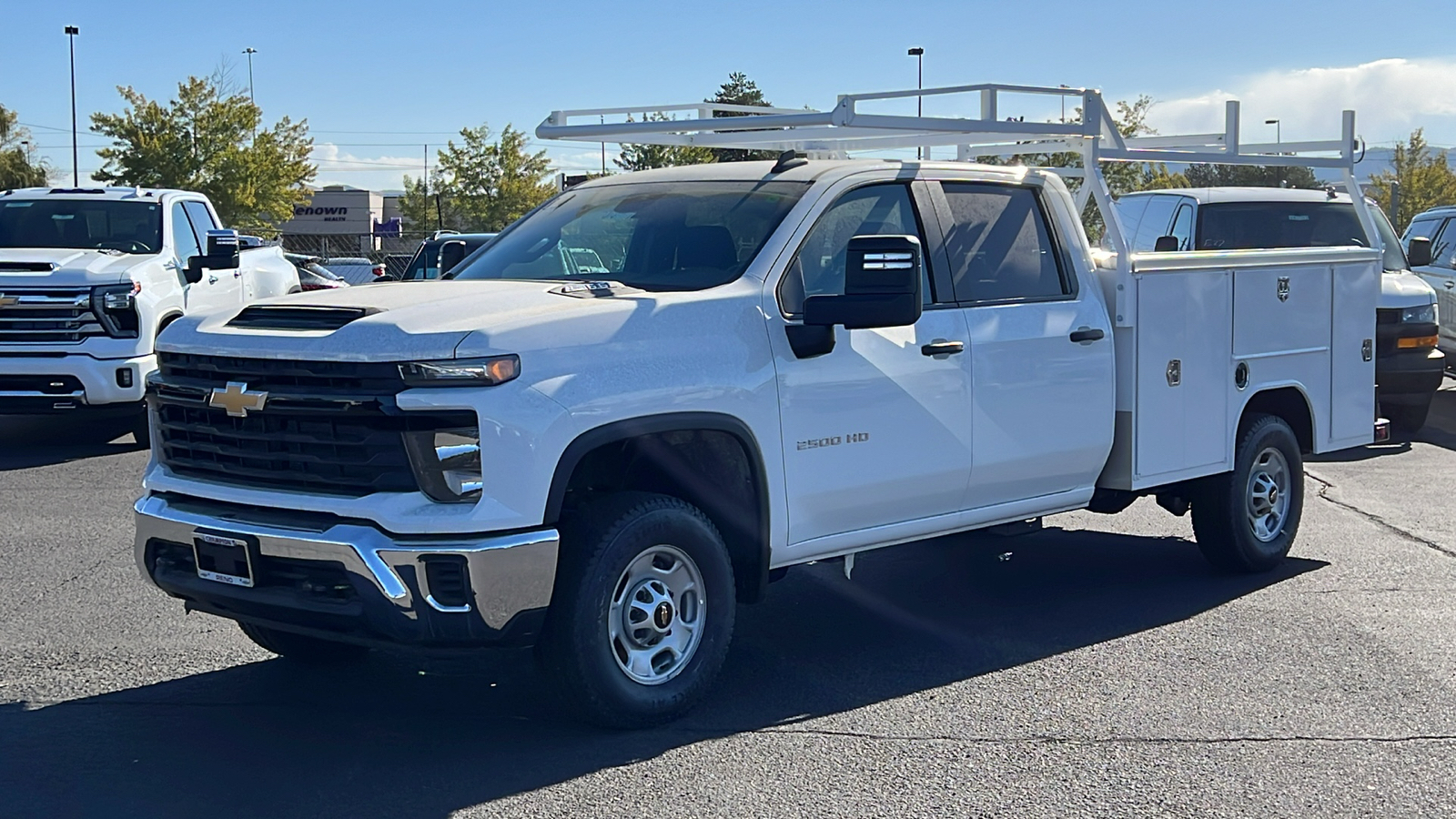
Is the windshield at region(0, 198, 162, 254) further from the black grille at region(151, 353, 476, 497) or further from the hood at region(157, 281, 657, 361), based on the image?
the black grille at region(151, 353, 476, 497)

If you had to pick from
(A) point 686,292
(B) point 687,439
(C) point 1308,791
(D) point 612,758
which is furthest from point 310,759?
(C) point 1308,791

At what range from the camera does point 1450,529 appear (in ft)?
30.1

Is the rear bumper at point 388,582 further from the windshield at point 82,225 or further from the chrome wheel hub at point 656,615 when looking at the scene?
the windshield at point 82,225

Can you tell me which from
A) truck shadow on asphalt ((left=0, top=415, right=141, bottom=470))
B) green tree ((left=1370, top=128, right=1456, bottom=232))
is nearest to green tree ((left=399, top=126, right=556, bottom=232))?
green tree ((left=1370, top=128, right=1456, bottom=232))

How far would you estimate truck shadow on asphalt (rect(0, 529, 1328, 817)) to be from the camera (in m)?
4.64

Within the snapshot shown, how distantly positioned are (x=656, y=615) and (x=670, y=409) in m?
0.73

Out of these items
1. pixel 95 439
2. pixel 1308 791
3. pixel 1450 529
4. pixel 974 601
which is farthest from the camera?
pixel 95 439

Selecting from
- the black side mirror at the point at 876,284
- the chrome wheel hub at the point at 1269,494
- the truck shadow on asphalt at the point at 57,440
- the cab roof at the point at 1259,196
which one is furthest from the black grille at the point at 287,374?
the cab roof at the point at 1259,196

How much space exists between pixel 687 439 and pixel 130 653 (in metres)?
2.56

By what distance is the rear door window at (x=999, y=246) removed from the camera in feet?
21.0

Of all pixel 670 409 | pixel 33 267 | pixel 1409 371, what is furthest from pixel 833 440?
pixel 1409 371

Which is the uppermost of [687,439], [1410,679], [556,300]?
[556,300]

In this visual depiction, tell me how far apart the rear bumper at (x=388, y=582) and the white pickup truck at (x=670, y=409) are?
0.03 feet

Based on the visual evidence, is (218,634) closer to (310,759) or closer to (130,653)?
(130,653)
